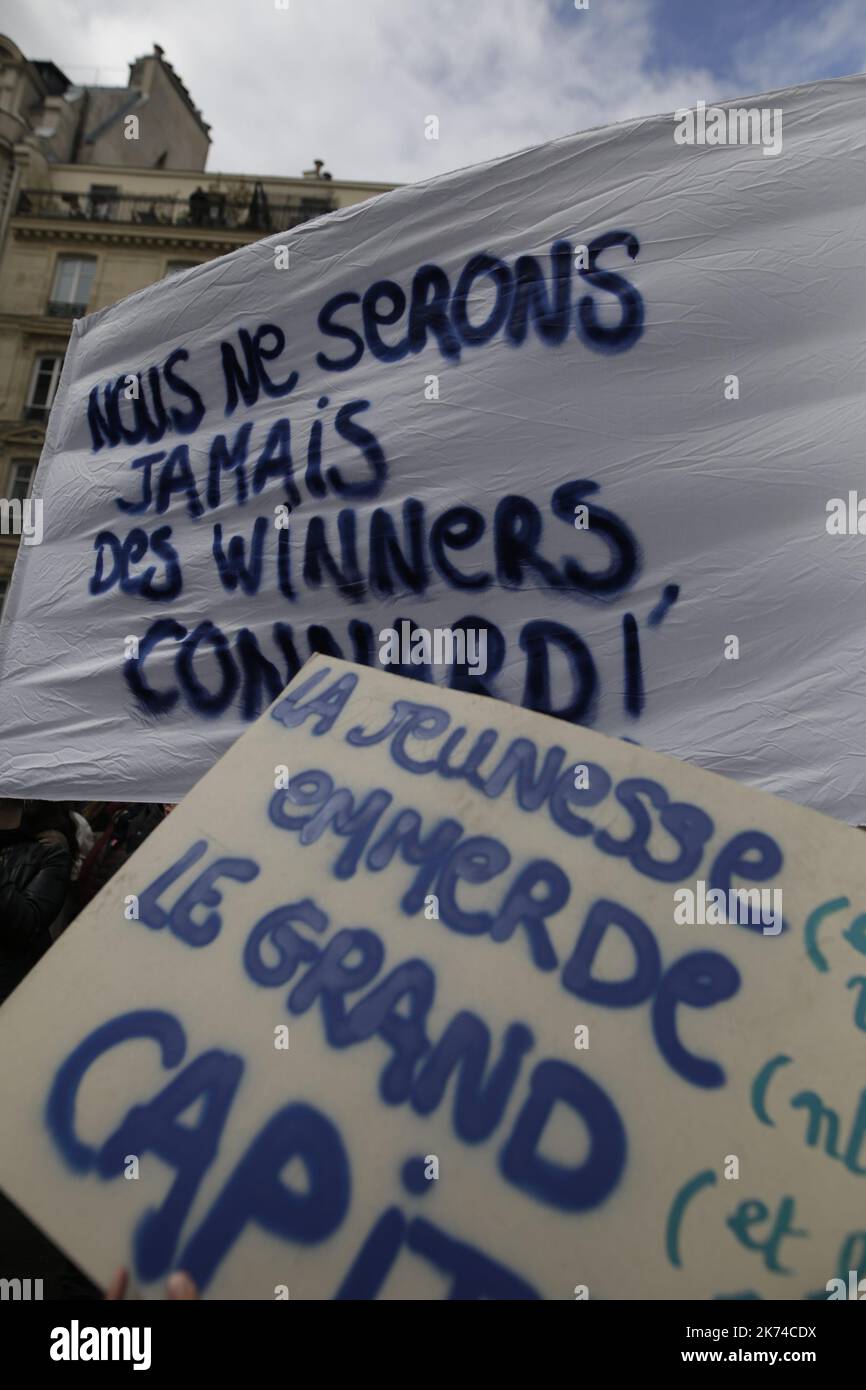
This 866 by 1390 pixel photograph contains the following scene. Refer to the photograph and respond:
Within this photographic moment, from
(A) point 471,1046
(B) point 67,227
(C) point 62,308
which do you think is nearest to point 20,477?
(C) point 62,308

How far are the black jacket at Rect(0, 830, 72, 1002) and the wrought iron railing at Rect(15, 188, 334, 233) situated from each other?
21.2 metres

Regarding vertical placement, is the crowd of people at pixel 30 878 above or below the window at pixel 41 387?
below

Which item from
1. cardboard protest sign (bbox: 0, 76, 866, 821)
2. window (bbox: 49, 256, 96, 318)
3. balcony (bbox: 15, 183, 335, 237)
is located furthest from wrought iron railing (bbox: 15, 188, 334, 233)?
cardboard protest sign (bbox: 0, 76, 866, 821)

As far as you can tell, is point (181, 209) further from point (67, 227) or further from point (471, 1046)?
point (471, 1046)

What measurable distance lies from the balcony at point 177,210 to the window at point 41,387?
48.0 inches

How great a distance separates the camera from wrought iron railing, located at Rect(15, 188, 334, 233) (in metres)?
21.0

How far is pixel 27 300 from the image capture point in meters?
21.1

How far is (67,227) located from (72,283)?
1250 mm

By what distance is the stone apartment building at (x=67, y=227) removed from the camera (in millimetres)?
20484

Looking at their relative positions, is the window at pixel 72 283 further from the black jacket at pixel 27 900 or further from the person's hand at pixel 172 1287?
the person's hand at pixel 172 1287

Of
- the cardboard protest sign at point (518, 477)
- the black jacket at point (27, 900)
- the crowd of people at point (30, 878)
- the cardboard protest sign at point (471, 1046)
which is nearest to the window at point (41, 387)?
the cardboard protest sign at point (518, 477)

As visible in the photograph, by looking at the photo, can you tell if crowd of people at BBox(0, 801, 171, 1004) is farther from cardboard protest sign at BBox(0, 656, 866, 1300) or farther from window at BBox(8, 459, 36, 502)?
window at BBox(8, 459, 36, 502)
